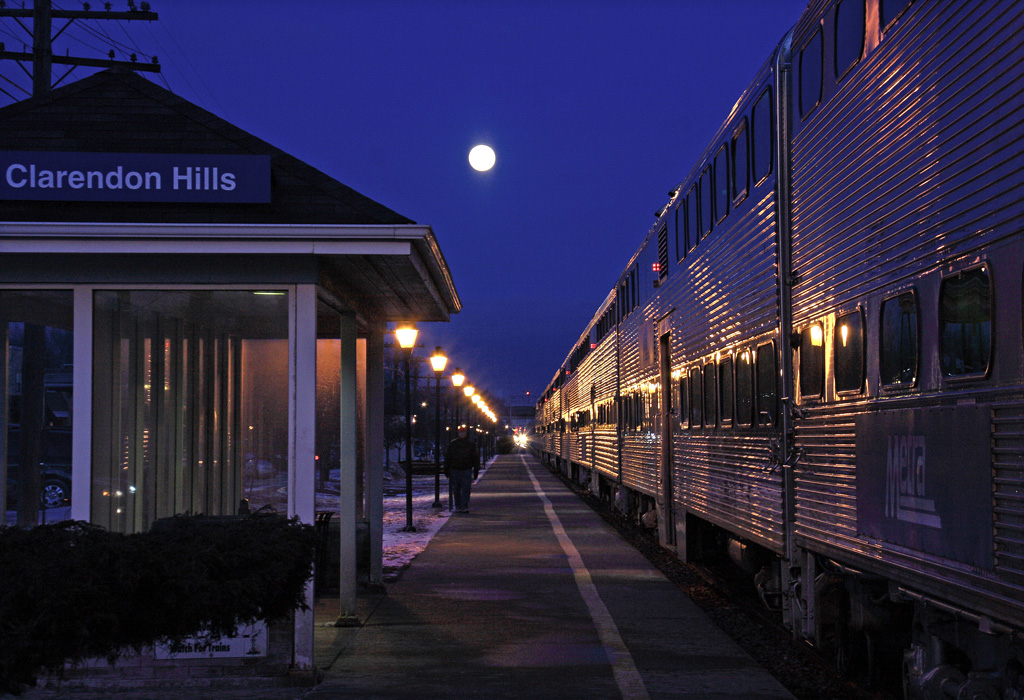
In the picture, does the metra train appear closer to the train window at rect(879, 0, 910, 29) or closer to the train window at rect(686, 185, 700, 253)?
the train window at rect(879, 0, 910, 29)

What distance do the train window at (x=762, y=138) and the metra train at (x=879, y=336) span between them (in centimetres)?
3

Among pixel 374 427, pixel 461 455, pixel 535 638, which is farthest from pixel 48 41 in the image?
pixel 461 455

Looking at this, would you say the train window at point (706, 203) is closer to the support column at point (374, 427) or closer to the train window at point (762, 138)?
the train window at point (762, 138)

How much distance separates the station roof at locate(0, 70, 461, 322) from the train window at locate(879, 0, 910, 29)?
138 inches

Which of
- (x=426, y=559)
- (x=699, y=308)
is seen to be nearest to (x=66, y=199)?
(x=699, y=308)

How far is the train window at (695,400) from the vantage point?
12.3 meters

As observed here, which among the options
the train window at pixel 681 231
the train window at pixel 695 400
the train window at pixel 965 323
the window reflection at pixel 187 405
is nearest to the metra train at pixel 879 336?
the train window at pixel 965 323

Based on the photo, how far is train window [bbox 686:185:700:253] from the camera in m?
12.8

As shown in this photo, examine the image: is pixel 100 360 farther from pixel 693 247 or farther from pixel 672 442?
pixel 672 442

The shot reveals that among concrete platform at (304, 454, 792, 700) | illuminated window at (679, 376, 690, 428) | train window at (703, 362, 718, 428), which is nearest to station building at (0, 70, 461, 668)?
concrete platform at (304, 454, 792, 700)

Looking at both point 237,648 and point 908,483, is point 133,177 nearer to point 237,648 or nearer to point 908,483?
point 237,648

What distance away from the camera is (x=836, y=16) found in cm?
707

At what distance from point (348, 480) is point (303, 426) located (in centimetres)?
207

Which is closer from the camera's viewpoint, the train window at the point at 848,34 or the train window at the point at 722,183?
the train window at the point at 848,34
